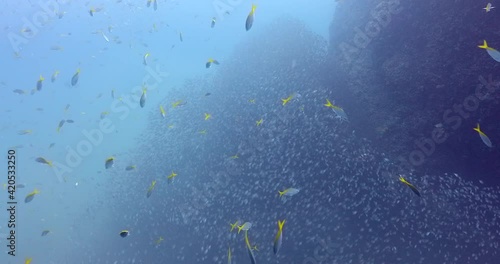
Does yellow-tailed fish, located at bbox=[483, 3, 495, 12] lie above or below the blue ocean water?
above

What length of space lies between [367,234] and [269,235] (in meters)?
2.32

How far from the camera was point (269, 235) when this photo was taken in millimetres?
8375

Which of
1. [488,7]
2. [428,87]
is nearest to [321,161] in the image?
[428,87]

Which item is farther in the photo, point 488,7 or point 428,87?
point 428,87

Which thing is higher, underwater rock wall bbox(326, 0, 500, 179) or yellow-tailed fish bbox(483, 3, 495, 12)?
yellow-tailed fish bbox(483, 3, 495, 12)

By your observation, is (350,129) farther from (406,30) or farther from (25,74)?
(25,74)

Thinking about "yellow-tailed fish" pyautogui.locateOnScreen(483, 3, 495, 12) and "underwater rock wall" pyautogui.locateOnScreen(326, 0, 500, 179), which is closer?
"yellow-tailed fish" pyautogui.locateOnScreen(483, 3, 495, 12)

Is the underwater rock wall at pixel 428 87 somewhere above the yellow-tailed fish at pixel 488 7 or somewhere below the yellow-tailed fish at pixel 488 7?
below

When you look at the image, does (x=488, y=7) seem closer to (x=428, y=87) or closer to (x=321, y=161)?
(x=428, y=87)

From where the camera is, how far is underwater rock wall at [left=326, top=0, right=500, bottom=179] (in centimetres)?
779

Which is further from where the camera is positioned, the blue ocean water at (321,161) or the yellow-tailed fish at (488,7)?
the blue ocean water at (321,161)

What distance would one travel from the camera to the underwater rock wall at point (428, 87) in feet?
25.6

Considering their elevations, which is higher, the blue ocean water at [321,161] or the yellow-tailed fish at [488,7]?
the yellow-tailed fish at [488,7]

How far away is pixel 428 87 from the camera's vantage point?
8.63m
